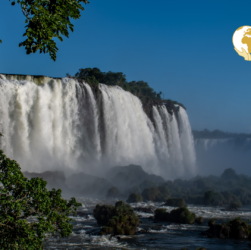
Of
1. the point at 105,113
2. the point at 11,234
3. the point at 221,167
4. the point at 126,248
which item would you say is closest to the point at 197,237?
the point at 126,248

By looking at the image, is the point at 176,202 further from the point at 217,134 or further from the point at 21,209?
the point at 217,134

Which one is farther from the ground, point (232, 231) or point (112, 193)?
point (112, 193)

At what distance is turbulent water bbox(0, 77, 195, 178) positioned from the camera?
2225 cm

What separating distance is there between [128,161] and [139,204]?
13.1 metres

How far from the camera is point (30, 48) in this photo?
5129mm

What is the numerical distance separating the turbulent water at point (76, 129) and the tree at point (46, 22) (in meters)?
17.4

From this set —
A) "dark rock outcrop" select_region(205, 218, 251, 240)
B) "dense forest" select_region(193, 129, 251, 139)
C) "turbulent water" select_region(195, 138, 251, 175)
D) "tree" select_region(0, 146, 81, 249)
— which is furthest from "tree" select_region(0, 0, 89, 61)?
"dense forest" select_region(193, 129, 251, 139)

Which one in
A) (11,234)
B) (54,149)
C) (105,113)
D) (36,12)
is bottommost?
(11,234)

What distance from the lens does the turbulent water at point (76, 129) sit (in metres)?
22.2

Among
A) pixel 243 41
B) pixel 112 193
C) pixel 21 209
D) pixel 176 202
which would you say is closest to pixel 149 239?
pixel 21 209

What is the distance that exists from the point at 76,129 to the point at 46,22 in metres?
22.4

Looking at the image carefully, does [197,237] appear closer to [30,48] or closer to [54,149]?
[30,48]

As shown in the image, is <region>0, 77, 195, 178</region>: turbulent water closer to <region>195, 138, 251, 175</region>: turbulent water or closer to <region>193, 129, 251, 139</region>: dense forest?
<region>195, 138, 251, 175</region>: turbulent water

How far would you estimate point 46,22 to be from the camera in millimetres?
4988
